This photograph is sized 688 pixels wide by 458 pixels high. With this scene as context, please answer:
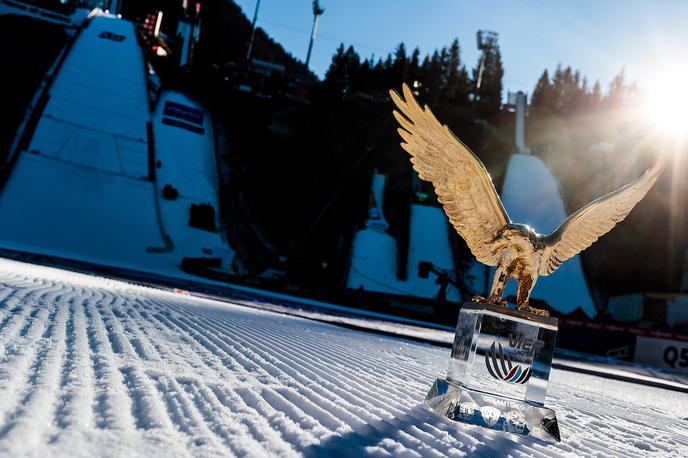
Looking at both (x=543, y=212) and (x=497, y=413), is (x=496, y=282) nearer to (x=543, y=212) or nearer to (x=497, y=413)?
(x=497, y=413)

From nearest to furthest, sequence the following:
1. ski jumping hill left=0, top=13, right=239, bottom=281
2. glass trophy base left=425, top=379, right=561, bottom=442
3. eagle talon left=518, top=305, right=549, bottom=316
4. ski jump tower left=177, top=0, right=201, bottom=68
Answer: glass trophy base left=425, top=379, right=561, bottom=442 → eagle talon left=518, top=305, right=549, bottom=316 → ski jumping hill left=0, top=13, right=239, bottom=281 → ski jump tower left=177, top=0, right=201, bottom=68

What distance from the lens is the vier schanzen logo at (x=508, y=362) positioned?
2.76 meters

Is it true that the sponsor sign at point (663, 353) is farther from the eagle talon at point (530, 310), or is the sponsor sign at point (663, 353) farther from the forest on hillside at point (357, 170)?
the eagle talon at point (530, 310)

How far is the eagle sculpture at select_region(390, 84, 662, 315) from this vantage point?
3012mm

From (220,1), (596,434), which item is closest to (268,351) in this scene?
(596,434)

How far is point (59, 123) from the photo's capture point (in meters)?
23.6

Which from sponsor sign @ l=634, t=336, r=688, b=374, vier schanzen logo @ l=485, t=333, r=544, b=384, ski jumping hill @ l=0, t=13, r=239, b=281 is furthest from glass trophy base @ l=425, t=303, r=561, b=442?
ski jumping hill @ l=0, t=13, r=239, b=281

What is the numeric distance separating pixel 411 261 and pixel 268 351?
22.3m

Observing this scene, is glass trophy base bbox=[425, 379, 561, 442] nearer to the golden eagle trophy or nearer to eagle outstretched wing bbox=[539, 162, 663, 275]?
the golden eagle trophy

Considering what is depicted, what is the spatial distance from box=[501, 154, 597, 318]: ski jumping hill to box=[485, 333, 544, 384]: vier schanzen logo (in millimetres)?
21613

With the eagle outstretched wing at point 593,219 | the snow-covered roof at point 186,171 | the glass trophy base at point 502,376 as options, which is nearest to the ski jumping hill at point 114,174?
the snow-covered roof at point 186,171

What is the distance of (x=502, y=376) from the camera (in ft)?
9.08

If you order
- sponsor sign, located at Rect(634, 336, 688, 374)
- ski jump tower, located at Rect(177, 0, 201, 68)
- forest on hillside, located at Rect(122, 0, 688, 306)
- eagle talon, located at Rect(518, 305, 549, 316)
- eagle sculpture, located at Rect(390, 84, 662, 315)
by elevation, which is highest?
ski jump tower, located at Rect(177, 0, 201, 68)

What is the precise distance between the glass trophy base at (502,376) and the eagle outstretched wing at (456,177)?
456 mm
